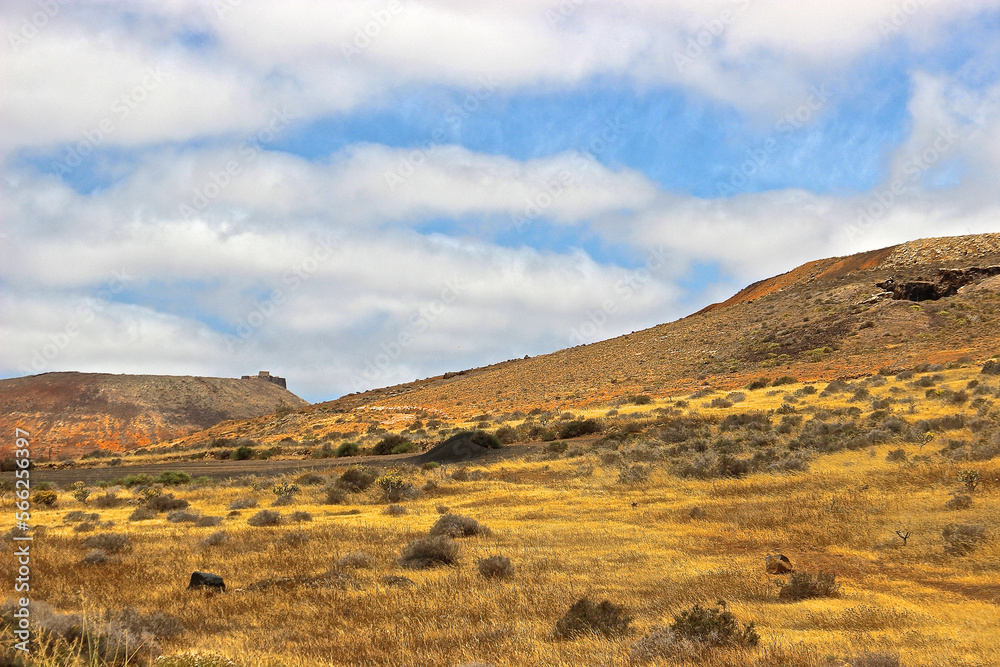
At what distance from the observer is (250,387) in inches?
4343

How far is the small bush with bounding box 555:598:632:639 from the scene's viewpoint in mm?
8680

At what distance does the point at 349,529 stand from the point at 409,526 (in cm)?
153

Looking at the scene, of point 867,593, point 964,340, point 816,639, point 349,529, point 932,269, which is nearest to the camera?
point 816,639

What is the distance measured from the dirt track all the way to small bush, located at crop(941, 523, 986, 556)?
845 inches

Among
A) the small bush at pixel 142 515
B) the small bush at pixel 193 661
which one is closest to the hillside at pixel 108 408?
the small bush at pixel 142 515

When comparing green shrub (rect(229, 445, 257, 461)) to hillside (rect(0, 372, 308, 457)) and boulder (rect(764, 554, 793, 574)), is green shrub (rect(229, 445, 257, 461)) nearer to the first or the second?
hillside (rect(0, 372, 308, 457))

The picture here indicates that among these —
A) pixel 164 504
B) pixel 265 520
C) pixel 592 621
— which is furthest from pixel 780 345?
pixel 592 621

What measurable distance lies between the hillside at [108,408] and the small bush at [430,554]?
78.6 m

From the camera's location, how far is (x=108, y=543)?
15.4 m

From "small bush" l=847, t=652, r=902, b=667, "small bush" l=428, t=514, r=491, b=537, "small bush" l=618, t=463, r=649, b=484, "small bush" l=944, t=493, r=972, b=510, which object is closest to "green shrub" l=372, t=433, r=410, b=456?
"small bush" l=618, t=463, r=649, b=484

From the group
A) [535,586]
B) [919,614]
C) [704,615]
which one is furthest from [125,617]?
[919,614]

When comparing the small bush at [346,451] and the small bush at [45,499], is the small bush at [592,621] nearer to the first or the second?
the small bush at [45,499]

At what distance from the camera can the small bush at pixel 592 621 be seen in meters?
8.68

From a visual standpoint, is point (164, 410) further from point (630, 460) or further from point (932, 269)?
Result: point (932, 269)
